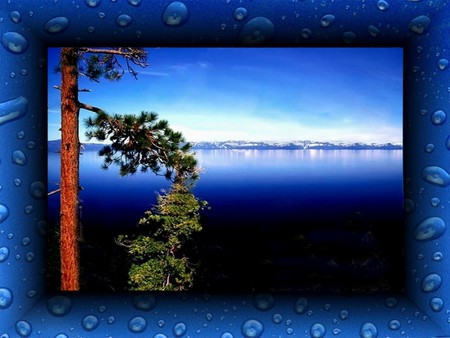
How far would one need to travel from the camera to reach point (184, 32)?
113 centimetres

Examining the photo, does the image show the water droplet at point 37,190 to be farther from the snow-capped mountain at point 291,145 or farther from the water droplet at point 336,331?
the snow-capped mountain at point 291,145

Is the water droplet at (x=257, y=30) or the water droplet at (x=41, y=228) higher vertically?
the water droplet at (x=257, y=30)

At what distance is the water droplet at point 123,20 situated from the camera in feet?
3.66

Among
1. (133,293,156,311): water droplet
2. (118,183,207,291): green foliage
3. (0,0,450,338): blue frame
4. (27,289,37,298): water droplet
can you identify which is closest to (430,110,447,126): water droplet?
(0,0,450,338): blue frame

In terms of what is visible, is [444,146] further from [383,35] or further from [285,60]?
[285,60]

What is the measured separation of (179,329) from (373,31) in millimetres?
997

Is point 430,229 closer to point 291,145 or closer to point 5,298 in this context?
point 5,298

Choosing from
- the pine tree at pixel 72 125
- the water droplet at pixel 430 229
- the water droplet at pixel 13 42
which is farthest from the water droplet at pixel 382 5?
the pine tree at pixel 72 125

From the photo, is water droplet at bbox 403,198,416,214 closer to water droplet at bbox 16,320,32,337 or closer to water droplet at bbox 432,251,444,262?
water droplet at bbox 432,251,444,262

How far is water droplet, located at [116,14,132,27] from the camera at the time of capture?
3.66 feet

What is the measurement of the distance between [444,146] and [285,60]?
2.41 meters

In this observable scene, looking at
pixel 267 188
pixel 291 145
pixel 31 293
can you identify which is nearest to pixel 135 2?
pixel 31 293

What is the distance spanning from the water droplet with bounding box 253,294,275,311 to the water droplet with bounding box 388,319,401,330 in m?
0.34

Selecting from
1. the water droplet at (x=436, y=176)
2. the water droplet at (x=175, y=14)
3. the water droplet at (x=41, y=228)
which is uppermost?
the water droplet at (x=175, y=14)
